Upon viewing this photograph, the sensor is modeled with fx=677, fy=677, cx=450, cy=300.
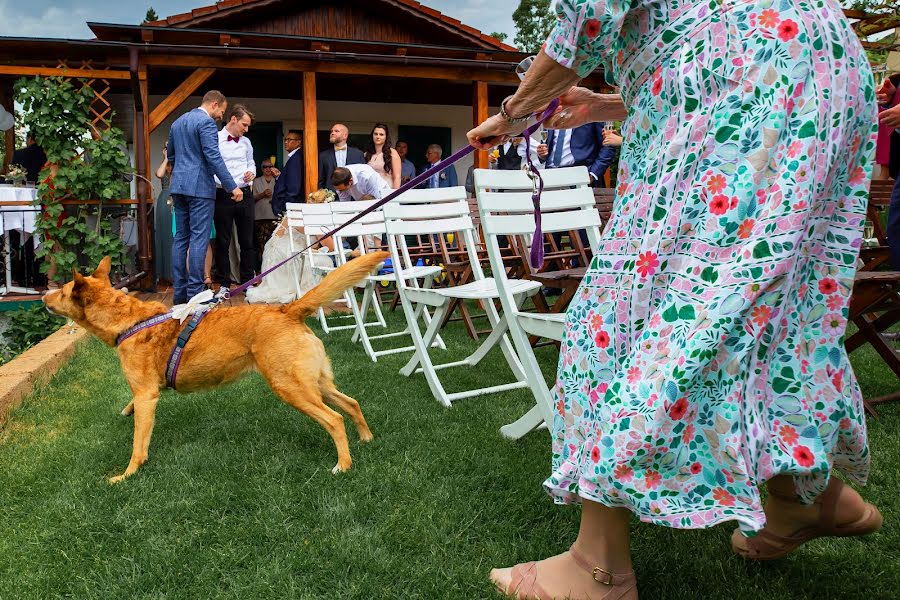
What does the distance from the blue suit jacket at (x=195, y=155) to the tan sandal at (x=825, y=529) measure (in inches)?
233

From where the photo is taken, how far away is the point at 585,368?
1560mm

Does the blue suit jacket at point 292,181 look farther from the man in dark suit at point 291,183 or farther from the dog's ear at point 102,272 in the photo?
the dog's ear at point 102,272

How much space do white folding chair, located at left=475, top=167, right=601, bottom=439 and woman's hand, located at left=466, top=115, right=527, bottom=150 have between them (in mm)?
825

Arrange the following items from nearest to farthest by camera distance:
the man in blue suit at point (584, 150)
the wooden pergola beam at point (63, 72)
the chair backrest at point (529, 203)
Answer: the chair backrest at point (529, 203) < the man in blue suit at point (584, 150) < the wooden pergola beam at point (63, 72)

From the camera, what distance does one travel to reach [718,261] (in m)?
1.35

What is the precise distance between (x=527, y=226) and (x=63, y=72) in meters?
7.96

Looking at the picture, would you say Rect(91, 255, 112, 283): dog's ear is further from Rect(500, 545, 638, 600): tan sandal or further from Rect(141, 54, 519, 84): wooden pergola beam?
Rect(141, 54, 519, 84): wooden pergola beam

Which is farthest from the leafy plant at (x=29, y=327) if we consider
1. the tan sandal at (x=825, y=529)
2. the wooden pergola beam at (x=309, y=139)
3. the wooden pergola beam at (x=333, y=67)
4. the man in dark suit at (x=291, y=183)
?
the tan sandal at (x=825, y=529)

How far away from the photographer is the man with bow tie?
7.55 metres

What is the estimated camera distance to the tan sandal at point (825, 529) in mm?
1740

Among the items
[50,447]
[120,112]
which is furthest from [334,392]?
[120,112]

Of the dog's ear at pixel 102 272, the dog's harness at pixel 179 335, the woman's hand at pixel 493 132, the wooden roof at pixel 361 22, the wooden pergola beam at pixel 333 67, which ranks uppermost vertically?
the wooden roof at pixel 361 22

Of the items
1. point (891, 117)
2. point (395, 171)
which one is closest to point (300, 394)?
point (891, 117)

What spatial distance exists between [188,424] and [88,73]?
7437mm
